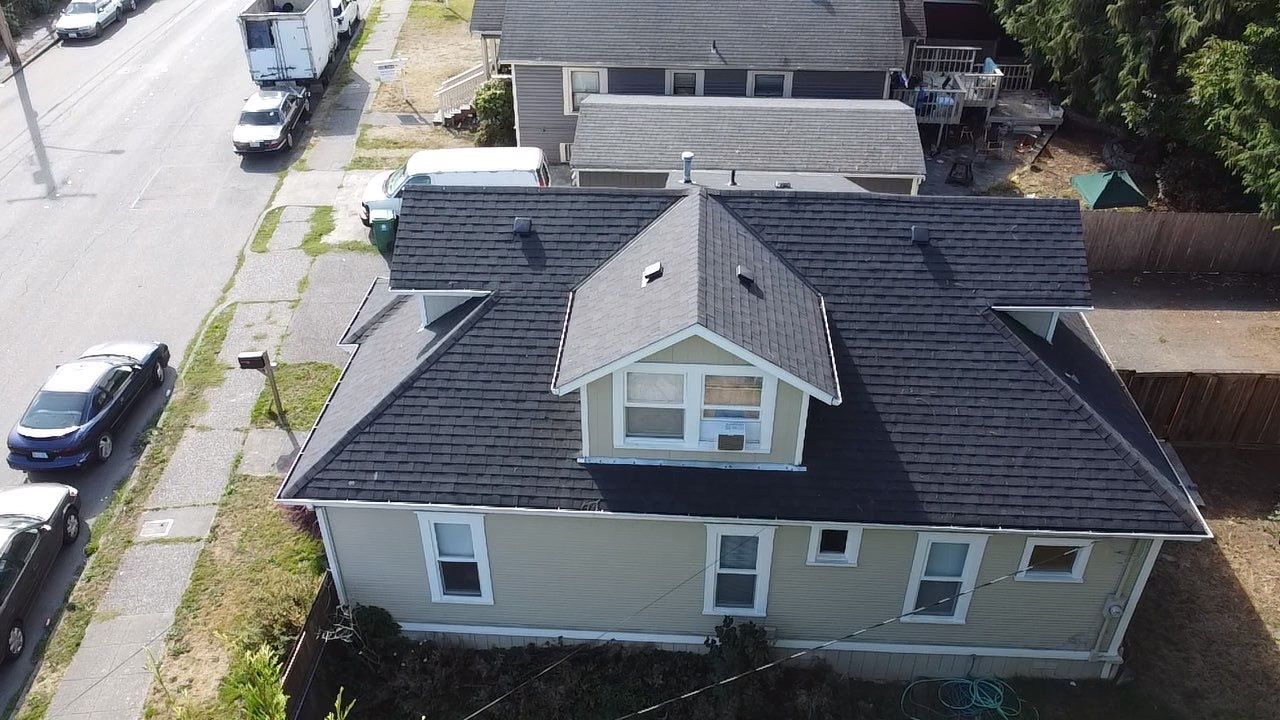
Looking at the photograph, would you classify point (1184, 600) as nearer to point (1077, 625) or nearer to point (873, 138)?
point (1077, 625)

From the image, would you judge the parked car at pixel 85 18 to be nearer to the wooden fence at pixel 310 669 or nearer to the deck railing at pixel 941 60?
the deck railing at pixel 941 60

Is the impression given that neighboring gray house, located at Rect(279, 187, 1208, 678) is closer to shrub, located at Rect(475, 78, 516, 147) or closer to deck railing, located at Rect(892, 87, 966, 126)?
deck railing, located at Rect(892, 87, 966, 126)

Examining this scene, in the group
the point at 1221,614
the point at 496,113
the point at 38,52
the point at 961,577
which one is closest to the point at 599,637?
the point at 961,577

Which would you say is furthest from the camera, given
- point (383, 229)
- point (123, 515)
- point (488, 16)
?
point (488, 16)

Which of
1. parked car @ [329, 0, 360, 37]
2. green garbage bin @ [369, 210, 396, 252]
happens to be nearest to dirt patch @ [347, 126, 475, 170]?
green garbage bin @ [369, 210, 396, 252]

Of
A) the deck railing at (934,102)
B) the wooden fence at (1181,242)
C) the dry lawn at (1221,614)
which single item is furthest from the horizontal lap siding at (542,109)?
the dry lawn at (1221,614)

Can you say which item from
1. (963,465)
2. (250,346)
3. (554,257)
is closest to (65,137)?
(250,346)

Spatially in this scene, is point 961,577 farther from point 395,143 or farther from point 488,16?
point 488,16
